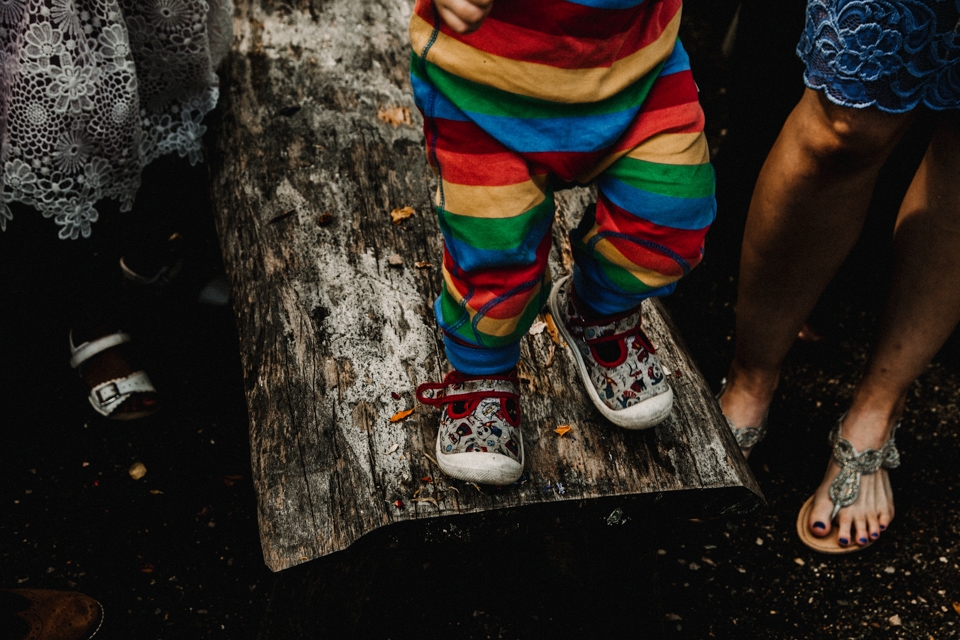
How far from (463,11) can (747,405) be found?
1.38 m

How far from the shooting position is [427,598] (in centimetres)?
166

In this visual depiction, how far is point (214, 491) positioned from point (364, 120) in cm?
104

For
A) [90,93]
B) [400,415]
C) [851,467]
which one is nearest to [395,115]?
[90,93]

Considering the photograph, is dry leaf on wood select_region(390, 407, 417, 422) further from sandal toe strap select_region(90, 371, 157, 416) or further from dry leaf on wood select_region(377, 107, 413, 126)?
sandal toe strap select_region(90, 371, 157, 416)

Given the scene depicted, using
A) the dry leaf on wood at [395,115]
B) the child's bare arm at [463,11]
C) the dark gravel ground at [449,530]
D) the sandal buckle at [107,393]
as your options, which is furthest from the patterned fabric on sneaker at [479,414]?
the sandal buckle at [107,393]

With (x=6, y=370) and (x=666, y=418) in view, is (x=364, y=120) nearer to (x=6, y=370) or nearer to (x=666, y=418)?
(x=666, y=418)

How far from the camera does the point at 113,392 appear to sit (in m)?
1.95

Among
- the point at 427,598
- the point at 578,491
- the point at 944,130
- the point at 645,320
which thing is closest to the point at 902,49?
the point at 944,130

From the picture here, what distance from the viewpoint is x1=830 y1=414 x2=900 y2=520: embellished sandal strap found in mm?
1772

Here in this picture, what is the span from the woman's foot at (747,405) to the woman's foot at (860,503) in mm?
190

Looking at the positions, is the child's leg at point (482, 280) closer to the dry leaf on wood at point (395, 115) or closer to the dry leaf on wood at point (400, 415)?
the dry leaf on wood at point (400, 415)

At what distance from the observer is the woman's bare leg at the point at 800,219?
1344 millimetres

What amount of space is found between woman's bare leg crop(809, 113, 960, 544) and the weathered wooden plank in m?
0.55

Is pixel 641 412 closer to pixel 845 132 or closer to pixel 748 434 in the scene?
pixel 845 132
